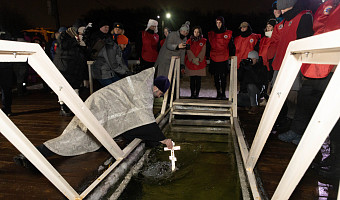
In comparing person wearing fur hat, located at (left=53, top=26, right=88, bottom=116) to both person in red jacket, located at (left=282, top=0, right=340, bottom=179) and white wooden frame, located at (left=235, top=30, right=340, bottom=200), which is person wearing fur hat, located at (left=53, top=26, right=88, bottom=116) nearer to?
white wooden frame, located at (left=235, top=30, right=340, bottom=200)

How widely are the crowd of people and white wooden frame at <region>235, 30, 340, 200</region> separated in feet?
2.70

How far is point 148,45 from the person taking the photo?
5.43 m

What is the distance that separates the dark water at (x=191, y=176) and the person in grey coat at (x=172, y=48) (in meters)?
2.20

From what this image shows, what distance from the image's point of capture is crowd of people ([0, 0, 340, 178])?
259 centimetres

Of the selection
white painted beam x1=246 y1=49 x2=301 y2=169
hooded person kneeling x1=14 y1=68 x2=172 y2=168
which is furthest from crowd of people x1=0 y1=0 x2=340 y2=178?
hooded person kneeling x1=14 y1=68 x2=172 y2=168

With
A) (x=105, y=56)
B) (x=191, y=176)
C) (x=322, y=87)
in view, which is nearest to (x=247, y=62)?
(x=322, y=87)

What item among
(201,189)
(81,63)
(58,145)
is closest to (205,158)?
(201,189)

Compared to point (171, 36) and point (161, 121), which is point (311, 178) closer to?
point (161, 121)

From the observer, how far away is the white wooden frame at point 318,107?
0.94m

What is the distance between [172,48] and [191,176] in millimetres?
3088

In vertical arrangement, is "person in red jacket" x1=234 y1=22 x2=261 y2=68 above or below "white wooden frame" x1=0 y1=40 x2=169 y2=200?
above

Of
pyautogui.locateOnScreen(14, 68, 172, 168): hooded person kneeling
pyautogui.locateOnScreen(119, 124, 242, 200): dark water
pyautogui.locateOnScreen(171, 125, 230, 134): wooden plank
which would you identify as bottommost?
pyautogui.locateOnScreen(119, 124, 242, 200): dark water

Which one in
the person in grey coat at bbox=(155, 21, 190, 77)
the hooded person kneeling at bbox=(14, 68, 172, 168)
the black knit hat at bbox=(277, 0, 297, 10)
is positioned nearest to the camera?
the hooded person kneeling at bbox=(14, 68, 172, 168)

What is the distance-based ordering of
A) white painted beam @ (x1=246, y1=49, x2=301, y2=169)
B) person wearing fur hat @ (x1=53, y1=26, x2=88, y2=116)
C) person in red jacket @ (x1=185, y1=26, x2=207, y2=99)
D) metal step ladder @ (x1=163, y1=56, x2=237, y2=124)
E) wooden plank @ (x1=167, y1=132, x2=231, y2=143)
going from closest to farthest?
white painted beam @ (x1=246, y1=49, x2=301, y2=169), wooden plank @ (x1=167, y1=132, x2=231, y2=143), person wearing fur hat @ (x1=53, y1=26, x2=88, y2=116), metal step ladder @ (x1=163, y1=56, x2=237, y2=124), person in red jacket @ (x1=185, y1=26, x2=207, y2=99)
